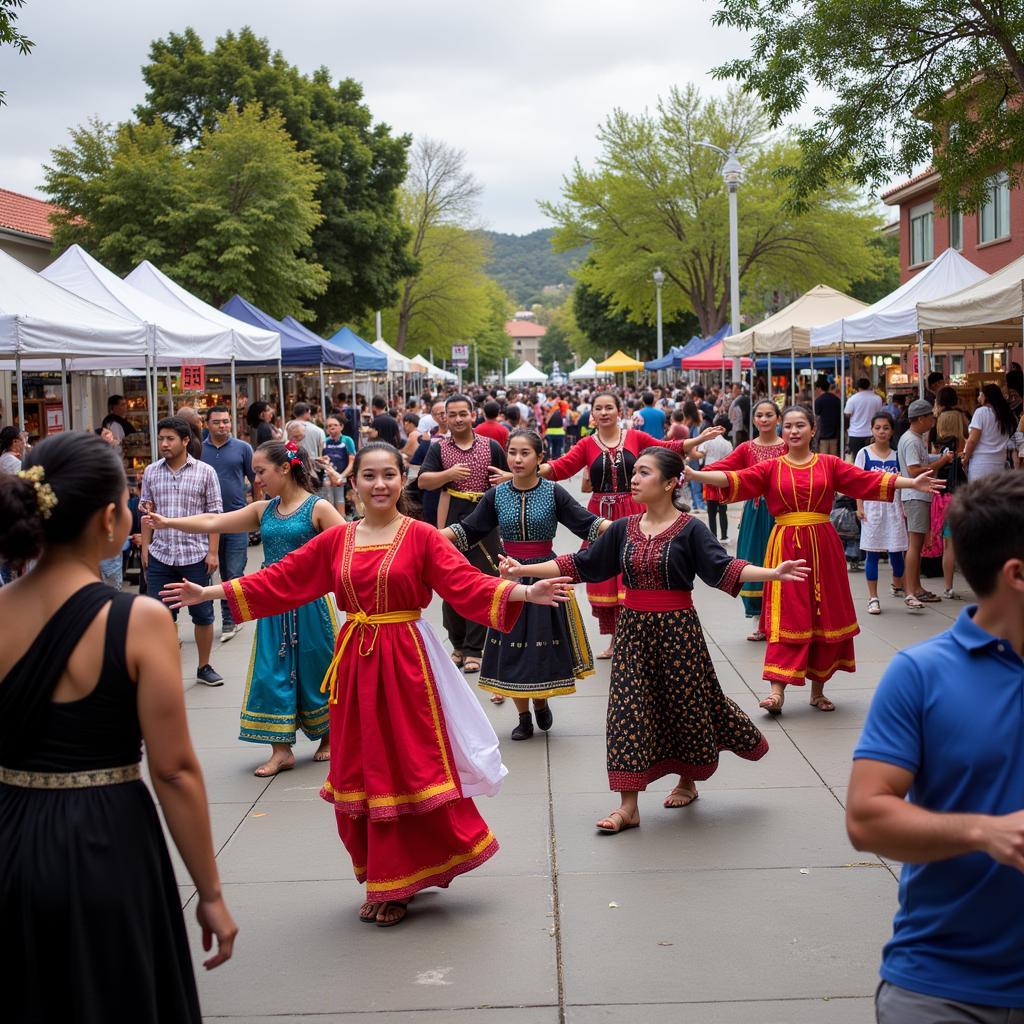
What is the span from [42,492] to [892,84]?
44.7 feet

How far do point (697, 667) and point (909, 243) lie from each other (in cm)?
3207

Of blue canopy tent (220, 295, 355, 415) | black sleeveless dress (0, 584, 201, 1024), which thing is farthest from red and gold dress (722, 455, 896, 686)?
blue canopy tent (220, 295, 355, 415)

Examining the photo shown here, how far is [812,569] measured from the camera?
797cm

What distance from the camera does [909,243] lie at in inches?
1390

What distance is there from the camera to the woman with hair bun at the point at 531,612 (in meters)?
7.50

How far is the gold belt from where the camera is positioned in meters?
2.75

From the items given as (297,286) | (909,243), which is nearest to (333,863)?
(297,286)

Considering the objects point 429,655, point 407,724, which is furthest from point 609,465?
point 407,724

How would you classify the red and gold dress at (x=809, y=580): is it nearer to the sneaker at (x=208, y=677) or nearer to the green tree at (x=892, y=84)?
the sneaker at (x=208, y=677)

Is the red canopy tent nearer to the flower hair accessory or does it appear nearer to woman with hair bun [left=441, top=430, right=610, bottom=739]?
woman with hair bun [left=441, top=430, right=610, bottom=739]

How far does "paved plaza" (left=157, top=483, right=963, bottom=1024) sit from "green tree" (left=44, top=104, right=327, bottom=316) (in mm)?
19373

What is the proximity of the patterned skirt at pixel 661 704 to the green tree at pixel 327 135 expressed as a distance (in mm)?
27427

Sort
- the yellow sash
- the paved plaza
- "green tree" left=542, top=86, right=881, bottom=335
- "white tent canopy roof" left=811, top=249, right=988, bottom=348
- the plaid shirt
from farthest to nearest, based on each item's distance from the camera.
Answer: "green tree" left=542, top=86, right=881, bottom=335 → "white tent canopy roof" left=811, top=249, right=988, bottom=348 → the plaid shirt → the yellow sash → the paved plaza

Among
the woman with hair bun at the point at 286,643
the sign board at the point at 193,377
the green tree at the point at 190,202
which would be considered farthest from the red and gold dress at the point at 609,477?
the green tree at the point at 190,202
